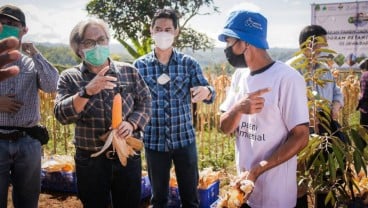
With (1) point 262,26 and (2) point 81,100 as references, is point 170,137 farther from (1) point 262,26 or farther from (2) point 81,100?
(1) point 262,26

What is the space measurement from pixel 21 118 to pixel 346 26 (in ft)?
37.7

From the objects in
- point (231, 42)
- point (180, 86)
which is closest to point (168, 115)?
point (180, 86)

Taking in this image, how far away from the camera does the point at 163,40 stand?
2725 millimetres

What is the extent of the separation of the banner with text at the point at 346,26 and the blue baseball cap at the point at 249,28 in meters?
10.8

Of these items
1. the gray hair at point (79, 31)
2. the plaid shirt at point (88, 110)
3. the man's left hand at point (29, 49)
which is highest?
the gray hair at point (79, 31)

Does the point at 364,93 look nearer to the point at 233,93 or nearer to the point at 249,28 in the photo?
the point at 233,93

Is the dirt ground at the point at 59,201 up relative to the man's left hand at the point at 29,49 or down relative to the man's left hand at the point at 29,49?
down

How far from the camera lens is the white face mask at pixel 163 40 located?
2723 mm

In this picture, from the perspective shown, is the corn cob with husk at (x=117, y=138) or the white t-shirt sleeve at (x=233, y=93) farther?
the corn cob with husk at (x=117, y=138)

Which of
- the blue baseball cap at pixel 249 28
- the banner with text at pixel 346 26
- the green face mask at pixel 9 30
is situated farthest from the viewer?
the banner with text at pixel 346 26

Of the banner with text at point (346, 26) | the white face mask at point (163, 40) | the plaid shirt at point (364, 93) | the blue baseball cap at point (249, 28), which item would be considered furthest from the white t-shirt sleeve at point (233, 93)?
the banner with text at point (346, 26)

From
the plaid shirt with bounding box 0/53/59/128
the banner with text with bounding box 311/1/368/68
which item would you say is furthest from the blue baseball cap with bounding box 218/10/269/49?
the banner with text with bounding box 311/1/368/68

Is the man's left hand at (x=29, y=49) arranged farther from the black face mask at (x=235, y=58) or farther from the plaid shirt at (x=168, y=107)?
the black face mask at (x=235, y=58)

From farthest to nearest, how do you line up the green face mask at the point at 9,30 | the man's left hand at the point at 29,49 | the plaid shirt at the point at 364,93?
1. the plaid shirt at the point at 364,93
2. the man's left hand at the point at 29,49
3. the green face mask at the point at 9,30
